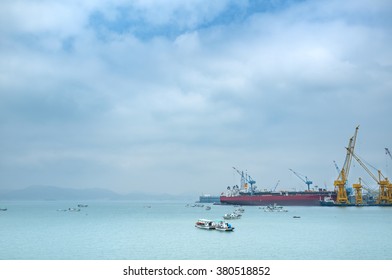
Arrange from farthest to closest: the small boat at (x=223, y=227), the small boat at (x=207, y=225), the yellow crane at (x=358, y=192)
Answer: the yellow crane at (x=358, y=192), the small boat at (x=207, y=225), the small boat at (x=223, y=227)

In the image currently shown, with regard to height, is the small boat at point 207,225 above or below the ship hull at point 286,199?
below

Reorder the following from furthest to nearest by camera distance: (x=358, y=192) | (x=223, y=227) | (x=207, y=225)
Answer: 1. (x=358, y=192)
2. (x=207, y=225)
3. (x=223, y=227)

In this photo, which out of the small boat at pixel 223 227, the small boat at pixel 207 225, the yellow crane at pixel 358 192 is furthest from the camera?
the yellow crane at pixel 358 192

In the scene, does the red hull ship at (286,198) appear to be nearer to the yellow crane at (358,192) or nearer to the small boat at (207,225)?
the yellow crane at (358,192)

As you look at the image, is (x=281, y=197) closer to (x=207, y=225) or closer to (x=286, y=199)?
(x=286, y=199)

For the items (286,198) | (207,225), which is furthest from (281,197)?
(207,225)

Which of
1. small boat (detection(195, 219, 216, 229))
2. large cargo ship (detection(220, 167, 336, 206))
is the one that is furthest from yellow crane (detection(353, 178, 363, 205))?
small boat (detection(195, 219, 216, 229))

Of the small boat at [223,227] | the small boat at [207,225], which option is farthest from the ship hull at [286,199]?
the small boat at [223,227]

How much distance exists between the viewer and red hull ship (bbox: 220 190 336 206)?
5074 inches

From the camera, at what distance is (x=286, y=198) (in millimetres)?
131750

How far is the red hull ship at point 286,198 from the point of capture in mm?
128875
